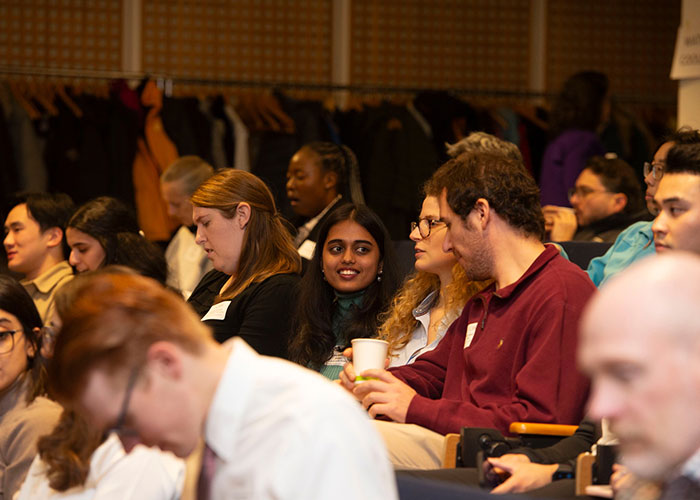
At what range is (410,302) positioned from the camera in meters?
3.45

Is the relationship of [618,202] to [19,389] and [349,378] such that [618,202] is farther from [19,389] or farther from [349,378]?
[19,389]

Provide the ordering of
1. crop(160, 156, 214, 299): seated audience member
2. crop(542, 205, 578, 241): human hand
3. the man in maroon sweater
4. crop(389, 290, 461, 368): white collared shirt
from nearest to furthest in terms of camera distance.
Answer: the man in maroon sweater
crop(389, 290, 461, 368): white collared shirt
crop(542, 205, 578, 241): human hand
crop(160, 156, 214, 299): seated audience member

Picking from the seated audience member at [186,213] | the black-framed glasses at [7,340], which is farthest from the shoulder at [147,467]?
the seated audience member at [186,213]

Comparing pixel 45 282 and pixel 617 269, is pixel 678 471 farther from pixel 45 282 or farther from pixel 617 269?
pixel 45 282

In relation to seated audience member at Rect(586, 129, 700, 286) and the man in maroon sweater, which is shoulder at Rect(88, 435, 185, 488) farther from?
Answer: seated audience member at Rect(586, 129, 700, 286)

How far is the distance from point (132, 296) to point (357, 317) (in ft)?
7.68

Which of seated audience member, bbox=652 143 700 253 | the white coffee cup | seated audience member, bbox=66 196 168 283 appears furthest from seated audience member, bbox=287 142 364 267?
seated audience member, bbox=652 143 700 253

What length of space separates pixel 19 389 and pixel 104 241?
1523 mm

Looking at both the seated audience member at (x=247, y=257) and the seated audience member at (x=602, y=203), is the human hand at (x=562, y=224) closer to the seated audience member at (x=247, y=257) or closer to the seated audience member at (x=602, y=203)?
the seated audience member at (x=602, y=203)

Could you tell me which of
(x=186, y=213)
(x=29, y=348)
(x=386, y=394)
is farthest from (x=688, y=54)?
(x=29, y=348)

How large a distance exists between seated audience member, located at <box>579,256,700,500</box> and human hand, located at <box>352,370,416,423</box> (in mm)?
1562

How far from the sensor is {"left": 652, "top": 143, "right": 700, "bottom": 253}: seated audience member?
105 inches

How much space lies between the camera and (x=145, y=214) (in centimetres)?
620

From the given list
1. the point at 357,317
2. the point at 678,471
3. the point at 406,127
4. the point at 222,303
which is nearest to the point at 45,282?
the point at 222,303
